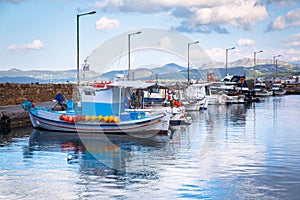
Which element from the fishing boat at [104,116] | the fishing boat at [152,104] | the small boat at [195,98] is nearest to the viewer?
the fishing boat at [104,116]

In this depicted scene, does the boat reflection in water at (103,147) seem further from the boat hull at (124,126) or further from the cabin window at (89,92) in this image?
the cabin window at (89,92)

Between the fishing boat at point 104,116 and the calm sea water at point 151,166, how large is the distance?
835 millimetres

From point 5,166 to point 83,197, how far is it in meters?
6.22

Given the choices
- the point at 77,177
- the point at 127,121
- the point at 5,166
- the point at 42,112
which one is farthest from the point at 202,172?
the point at 42,112

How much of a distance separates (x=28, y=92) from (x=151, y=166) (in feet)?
107

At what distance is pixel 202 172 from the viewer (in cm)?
1812

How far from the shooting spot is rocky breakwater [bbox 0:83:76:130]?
34.8 meters

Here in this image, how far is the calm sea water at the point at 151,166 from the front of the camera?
595 inches

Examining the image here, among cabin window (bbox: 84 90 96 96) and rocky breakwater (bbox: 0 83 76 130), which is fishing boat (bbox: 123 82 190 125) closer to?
cabin window (bbox: 84 90 96 96)

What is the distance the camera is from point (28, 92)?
4919cm

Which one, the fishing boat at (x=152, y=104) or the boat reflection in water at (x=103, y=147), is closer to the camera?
the boat reflection in water at (x=103, y=147)

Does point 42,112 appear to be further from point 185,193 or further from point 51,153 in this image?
point 185,193

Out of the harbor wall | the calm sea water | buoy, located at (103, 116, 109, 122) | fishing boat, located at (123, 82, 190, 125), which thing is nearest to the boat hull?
buoy, located at (103, 116, 109, 122)

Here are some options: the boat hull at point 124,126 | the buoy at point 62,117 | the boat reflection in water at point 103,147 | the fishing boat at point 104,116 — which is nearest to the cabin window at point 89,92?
the fishing boat at point 104,116
